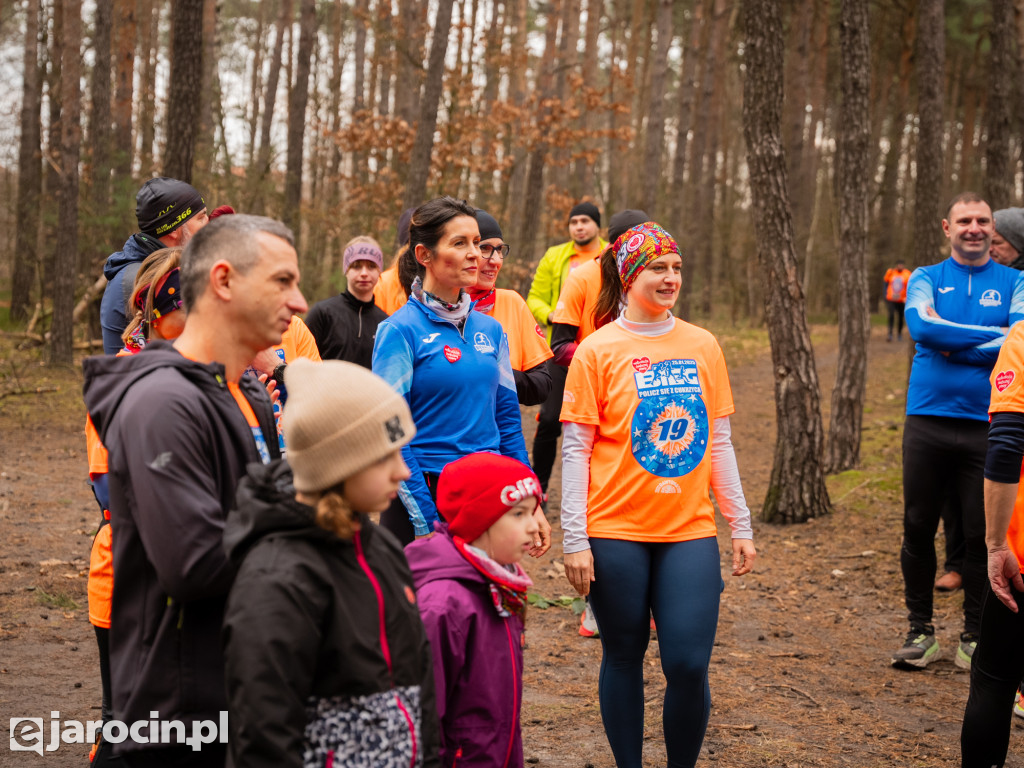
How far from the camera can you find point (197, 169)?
19.1 m

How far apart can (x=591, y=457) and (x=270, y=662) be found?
2.05m

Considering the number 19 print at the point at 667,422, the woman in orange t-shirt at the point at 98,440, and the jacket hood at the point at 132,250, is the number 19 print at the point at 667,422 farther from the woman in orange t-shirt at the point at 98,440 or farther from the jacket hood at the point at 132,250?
the jacket hood at the point at 132,250

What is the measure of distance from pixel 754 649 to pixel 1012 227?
291 centimetres

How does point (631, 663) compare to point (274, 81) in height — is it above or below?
below

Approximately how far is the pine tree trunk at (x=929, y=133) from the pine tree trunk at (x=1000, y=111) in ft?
2.80

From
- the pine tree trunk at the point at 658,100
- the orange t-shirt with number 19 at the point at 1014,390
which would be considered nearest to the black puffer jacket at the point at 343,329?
the orange t-shirt with number 19 at the point at 1014,390

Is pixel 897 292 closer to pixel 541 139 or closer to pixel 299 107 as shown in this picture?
pixel 541 139

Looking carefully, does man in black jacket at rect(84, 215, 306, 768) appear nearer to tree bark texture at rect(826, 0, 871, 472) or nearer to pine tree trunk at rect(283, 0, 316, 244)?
tree bark texture at rect(826, 0, 871, 472)

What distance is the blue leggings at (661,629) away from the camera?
347cm

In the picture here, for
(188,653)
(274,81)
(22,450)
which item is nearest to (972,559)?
(188,653)

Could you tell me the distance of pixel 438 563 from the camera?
2822 millimetres

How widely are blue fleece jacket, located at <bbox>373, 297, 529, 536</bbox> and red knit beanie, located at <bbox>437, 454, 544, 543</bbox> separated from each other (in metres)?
0.68

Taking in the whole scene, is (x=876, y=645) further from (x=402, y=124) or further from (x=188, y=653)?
(x=402, y=124)

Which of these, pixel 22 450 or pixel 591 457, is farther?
pixel 22 450
